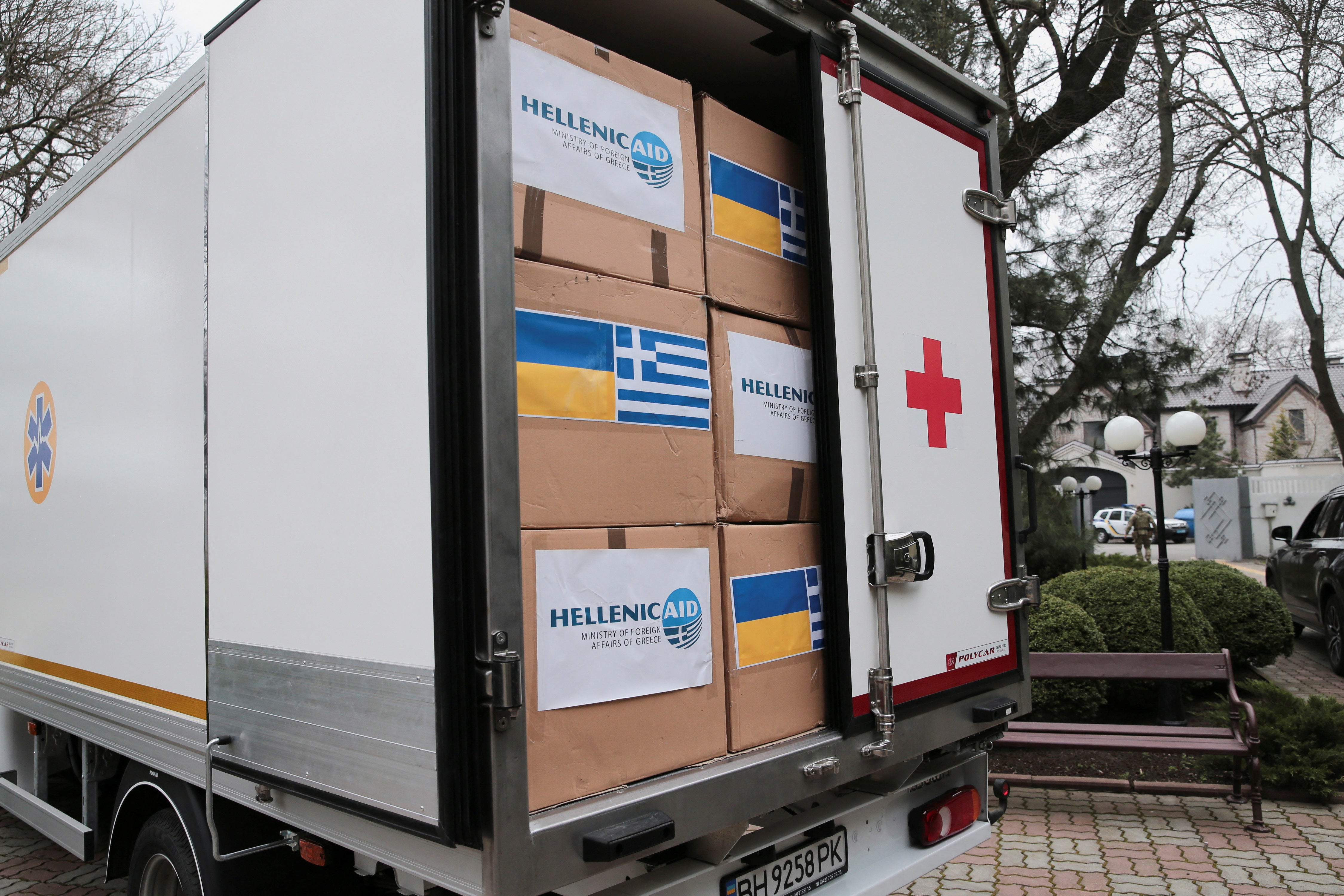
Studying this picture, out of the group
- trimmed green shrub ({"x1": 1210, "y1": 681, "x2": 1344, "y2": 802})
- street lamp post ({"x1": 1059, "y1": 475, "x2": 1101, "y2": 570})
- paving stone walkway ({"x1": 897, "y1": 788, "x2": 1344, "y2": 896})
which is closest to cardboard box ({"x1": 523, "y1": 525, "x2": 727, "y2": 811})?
paving stone walkway ({"x1": 897, "y1": 788, "x2": 1344, "y2": 896})

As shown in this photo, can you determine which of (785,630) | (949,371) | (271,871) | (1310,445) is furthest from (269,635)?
(1310,445)

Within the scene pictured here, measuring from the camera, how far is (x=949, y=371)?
9.14 feet

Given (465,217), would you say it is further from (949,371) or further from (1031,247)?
(1031,247)

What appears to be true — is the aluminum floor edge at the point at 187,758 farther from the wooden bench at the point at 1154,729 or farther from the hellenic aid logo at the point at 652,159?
the wooden bench at the point at 1154,729

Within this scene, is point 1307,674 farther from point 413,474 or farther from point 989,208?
point 413,474

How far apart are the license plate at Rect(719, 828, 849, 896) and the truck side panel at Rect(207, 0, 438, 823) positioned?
2.98 ft

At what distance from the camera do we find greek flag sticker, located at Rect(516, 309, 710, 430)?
73.8 inches

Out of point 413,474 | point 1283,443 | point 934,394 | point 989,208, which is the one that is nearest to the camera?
point 413,474

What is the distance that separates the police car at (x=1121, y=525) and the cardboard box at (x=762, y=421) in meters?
30.6

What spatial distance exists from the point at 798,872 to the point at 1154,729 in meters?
3.82

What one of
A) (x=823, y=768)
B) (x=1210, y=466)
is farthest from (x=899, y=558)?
(x=1210, y=466)

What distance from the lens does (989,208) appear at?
3055 mm

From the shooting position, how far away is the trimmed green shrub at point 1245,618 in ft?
26.0

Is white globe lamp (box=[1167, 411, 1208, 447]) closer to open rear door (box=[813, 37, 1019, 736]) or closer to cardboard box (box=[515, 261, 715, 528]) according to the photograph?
open rear door (box=[813, 37, 1019, 736])
